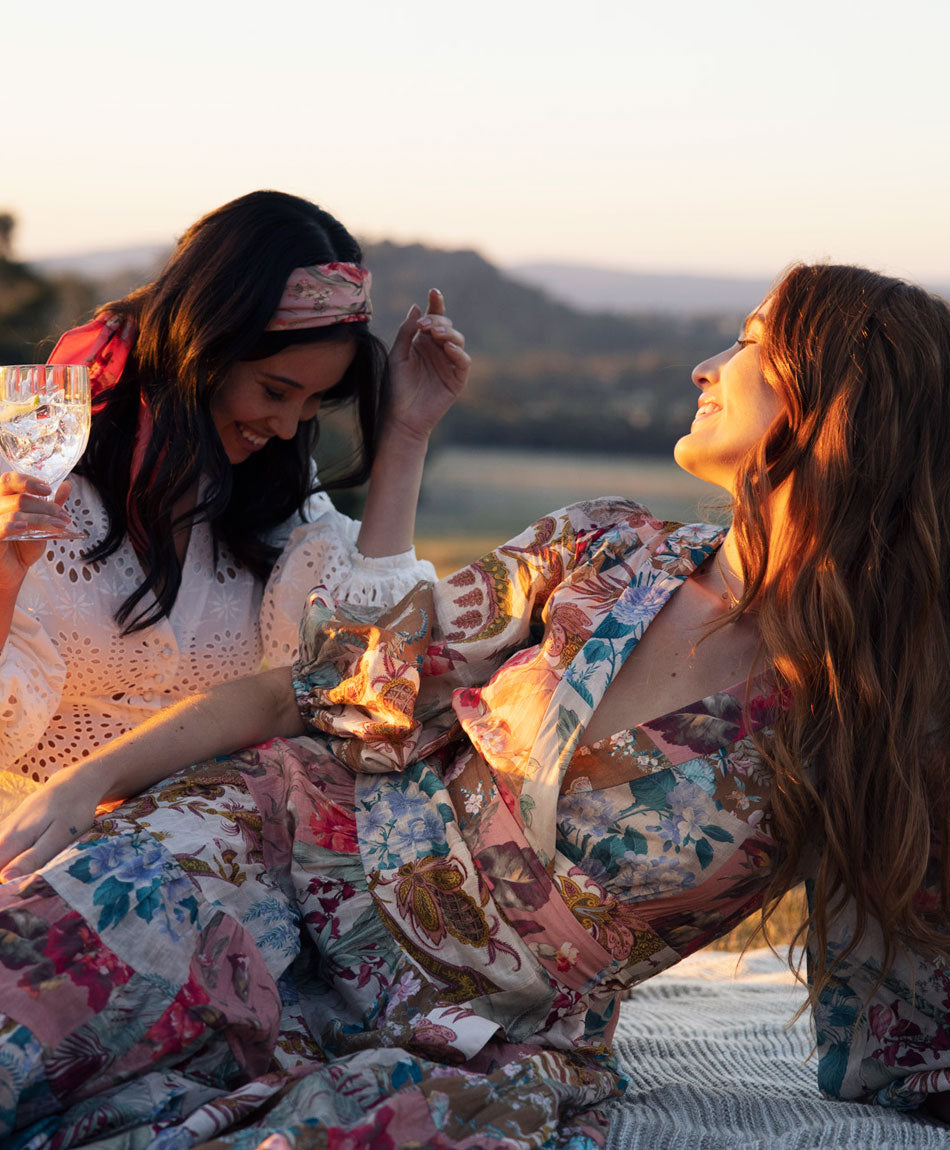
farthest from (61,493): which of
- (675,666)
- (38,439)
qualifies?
(675,666)

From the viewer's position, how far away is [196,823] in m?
→ 2.13

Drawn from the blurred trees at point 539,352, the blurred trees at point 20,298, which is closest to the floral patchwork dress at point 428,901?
the blurred trees at point 539,352

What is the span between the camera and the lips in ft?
9.95

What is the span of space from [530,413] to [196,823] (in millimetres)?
21419

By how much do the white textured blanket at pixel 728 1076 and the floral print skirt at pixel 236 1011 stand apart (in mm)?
237

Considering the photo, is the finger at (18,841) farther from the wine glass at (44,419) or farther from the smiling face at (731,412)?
the smiling face at (731,412)

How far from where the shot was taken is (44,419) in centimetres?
209


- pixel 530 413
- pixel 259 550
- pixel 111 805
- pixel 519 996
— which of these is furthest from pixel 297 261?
pixel 530 413

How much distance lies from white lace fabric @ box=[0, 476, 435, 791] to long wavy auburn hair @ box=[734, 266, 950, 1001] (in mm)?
1235

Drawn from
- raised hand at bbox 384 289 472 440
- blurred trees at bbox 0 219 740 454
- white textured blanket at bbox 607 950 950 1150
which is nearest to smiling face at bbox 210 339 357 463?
raised hand at bbox 384 289 472 440

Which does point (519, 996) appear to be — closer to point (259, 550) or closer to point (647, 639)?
point (647, 639)

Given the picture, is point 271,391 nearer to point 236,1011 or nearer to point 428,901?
point 428,901

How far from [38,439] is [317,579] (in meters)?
1.07

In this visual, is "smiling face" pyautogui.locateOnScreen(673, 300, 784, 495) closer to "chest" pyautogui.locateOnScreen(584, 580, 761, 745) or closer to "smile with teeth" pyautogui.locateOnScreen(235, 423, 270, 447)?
"chest" pyautogui.locateOnScreen(584, 580, 761, 745)
